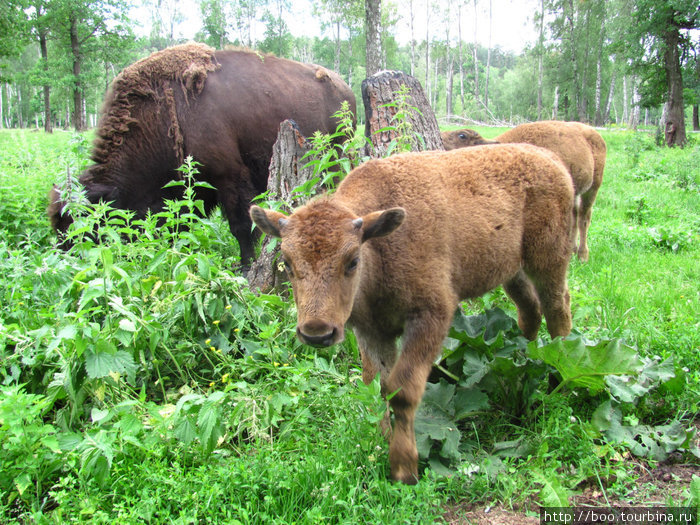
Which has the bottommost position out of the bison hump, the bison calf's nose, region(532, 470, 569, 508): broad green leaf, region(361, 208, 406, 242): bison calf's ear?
region(532, 470, 569, 508): broad green leaf

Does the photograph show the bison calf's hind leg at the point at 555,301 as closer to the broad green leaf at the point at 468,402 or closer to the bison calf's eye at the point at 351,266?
the broad green leaf at the point at 468,402

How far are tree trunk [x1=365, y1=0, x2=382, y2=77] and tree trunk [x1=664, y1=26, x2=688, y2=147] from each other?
1120 centimetres

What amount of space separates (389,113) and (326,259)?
3.41 meters

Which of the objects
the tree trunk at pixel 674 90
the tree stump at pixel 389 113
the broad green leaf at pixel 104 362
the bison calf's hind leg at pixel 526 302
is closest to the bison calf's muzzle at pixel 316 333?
the broad green leaf at pixel 104 362

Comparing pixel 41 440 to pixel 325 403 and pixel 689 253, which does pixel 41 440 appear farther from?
pixel 689 253

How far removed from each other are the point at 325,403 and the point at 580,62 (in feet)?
158

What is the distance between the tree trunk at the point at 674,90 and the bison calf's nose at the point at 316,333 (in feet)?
67.1

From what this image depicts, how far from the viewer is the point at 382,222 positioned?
8.86 ft

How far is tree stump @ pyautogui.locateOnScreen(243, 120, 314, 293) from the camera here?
15.9 ft

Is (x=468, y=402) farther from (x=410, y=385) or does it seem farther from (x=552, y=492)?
(x=552, y=492)

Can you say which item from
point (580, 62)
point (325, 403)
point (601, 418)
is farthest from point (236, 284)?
point (580, 62)

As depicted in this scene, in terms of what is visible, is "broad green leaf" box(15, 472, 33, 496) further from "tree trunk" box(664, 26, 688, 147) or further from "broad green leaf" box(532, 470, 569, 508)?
"tree trunk" box(664, 26, 688, 147)

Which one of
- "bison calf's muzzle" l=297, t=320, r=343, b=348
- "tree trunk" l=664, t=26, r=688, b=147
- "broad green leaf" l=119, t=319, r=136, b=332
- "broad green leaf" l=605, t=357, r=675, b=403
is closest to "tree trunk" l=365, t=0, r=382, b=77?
"tree trunk" l=664, t=26, r=688, b=147

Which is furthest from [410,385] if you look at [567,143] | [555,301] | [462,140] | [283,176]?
[567,143]
